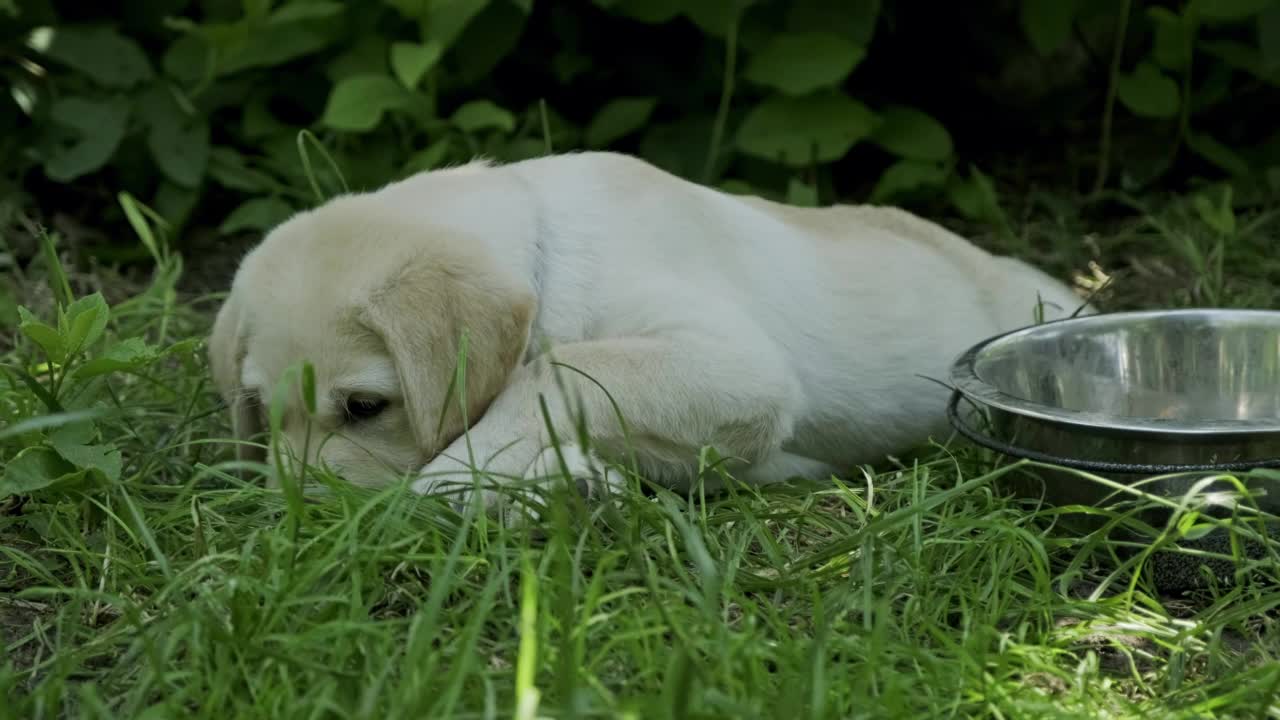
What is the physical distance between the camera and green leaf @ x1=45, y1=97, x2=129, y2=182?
573 cm

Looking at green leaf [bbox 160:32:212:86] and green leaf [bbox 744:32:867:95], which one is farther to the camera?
green leaf [bbox 160:32:212:86]

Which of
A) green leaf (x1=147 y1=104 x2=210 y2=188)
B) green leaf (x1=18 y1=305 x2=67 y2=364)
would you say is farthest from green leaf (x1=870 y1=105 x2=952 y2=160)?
green leaf (x1=18 y1=305 x2=67 y2=364)

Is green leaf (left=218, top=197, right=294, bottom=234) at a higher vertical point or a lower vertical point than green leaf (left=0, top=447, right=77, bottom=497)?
higher

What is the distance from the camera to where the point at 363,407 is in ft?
10.7

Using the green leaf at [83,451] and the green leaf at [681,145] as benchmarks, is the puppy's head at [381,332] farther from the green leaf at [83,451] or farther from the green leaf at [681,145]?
the green leaf at [681,145]

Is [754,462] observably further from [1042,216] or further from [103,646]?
[1042,216]

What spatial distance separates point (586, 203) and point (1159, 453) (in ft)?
5.15

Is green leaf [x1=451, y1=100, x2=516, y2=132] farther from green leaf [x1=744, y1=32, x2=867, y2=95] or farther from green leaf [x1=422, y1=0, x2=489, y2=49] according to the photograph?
green leaf [x1=744, y1=32, x2=867, y2=95]

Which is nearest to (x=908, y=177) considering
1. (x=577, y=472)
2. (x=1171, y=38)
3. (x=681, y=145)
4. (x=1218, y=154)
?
(x=681, y=145)

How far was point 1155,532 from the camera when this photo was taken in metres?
2.97

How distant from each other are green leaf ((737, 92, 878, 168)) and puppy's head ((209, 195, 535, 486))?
2.64 meters

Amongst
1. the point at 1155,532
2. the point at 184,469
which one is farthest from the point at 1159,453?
the point at 184,469

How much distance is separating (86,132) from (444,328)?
344 cm

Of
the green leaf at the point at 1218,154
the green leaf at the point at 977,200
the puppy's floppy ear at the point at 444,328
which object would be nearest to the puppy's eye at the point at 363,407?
the puppy's floppy ear at the point at 444,328
